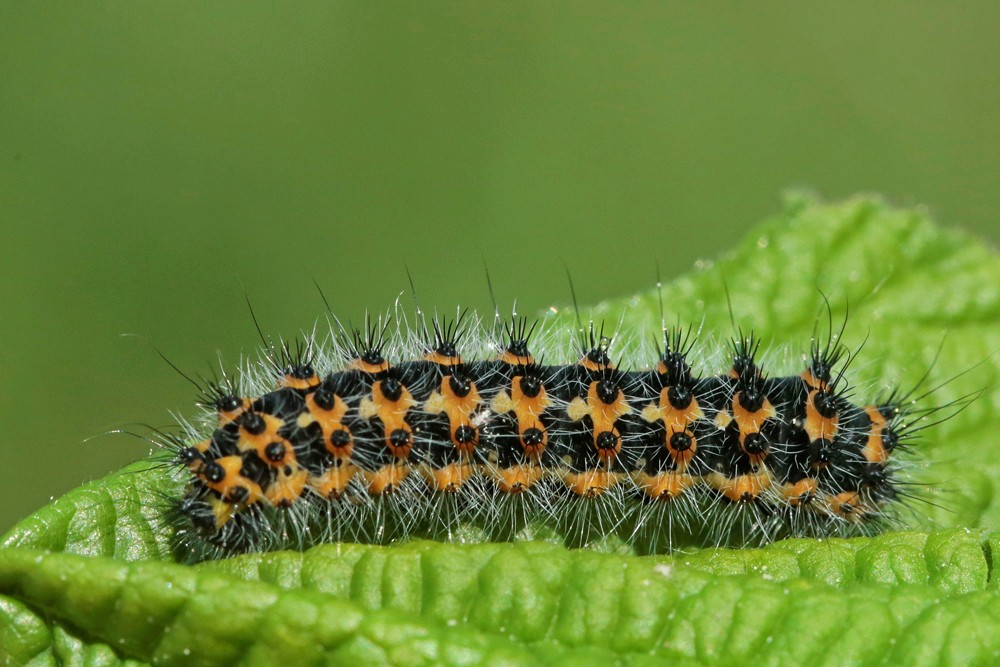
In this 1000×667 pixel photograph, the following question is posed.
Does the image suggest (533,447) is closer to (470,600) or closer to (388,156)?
(470,600)

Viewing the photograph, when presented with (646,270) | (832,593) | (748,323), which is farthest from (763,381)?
(646,270)

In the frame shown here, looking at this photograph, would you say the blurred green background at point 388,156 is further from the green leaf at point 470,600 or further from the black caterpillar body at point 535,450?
the green leaf at point 470,600

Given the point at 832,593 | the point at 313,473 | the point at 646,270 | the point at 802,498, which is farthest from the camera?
the point at 646,270

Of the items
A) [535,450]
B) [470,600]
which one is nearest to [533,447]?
[535,450]

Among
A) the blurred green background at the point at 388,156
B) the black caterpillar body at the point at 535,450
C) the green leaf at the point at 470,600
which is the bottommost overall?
the green leaf at the point at 470,600

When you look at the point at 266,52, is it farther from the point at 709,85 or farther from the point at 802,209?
the point at 802,209

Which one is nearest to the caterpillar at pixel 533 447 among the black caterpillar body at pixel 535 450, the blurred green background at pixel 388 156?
the black caterpillar body at pixel 535 450
